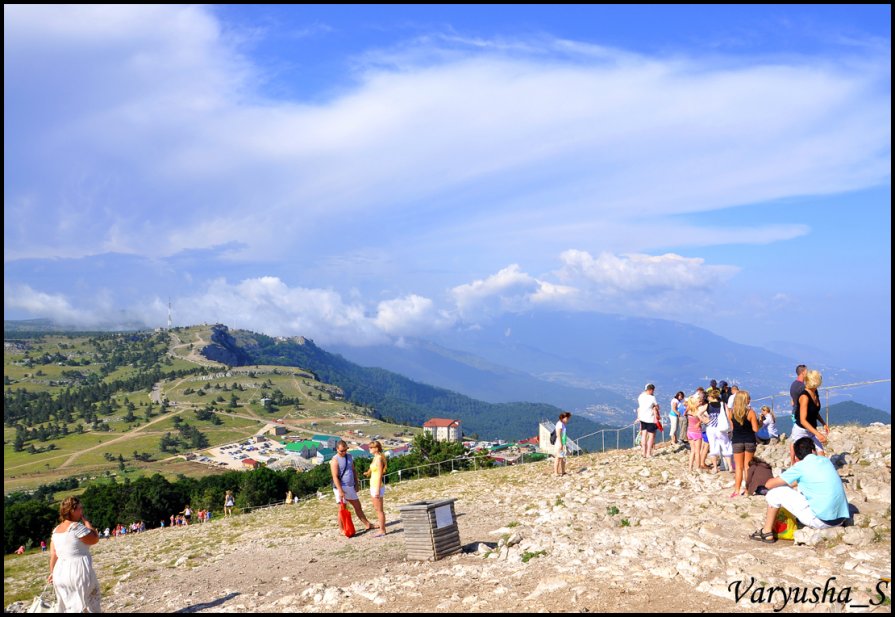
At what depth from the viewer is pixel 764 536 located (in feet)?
35.6

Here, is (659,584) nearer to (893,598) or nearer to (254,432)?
(893,598)

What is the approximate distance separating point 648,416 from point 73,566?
15.6m

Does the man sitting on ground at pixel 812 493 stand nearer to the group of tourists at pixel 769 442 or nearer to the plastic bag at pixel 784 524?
the group of tourists at pixel 769 442

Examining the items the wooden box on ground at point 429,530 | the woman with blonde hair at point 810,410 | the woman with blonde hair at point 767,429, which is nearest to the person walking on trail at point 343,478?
the wooden box on ground at point 429,530

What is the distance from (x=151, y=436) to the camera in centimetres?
17975

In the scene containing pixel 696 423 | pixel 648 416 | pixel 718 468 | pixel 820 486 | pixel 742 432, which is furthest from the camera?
pixel 648 416

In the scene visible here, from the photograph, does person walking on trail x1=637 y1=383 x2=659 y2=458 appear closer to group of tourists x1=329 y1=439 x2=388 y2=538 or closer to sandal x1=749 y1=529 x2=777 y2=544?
sandal x1=749 y1=529 x2=777 y2=544

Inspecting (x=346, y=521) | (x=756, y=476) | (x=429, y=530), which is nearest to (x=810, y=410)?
(x=756, y=476)

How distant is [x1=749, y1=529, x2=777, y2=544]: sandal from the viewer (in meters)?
10.8

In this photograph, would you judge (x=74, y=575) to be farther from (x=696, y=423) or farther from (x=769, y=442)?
(x=769, y=442)

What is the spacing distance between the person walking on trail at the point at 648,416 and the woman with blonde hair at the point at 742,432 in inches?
214

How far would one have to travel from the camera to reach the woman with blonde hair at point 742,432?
518 inches

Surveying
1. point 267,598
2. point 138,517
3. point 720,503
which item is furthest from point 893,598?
point 138,517

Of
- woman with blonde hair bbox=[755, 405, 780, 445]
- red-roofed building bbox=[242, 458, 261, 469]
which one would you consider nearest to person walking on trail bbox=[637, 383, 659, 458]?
woman with blonde hair bbox=[755, 405, 780, 445]
